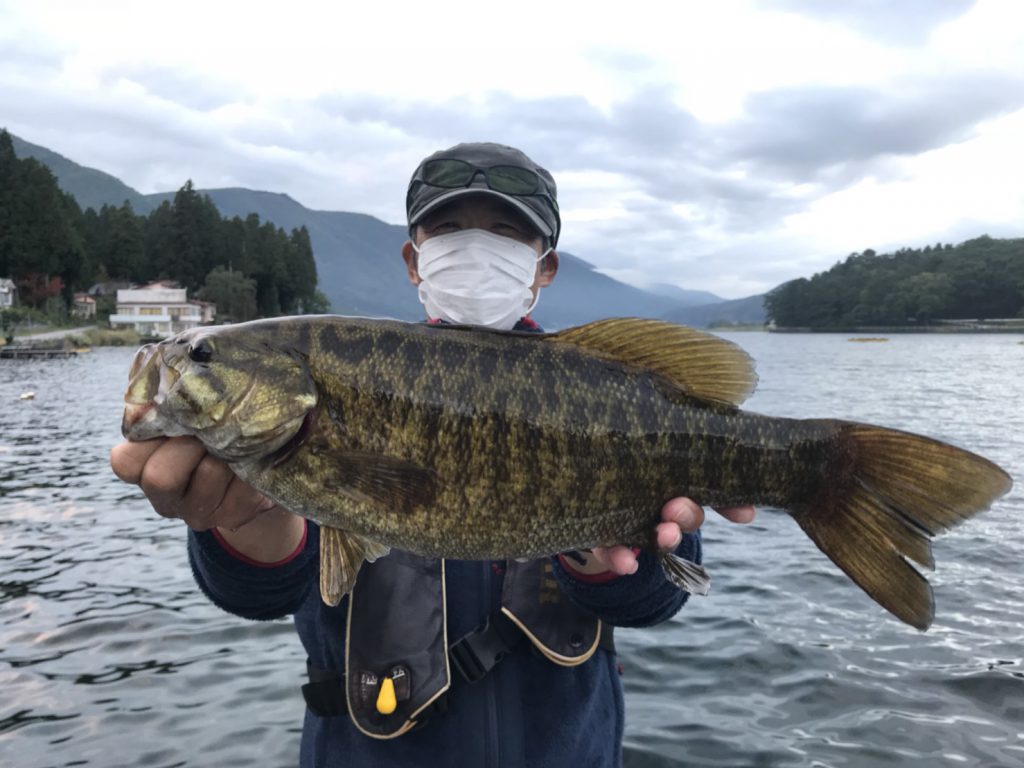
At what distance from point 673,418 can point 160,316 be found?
108m

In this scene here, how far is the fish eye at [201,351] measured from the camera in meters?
2.73

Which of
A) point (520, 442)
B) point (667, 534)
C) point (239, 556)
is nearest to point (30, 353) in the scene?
point (239, 556)

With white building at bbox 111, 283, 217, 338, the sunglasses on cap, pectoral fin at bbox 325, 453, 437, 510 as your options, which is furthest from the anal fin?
white building at bbox 111, 283, 217, 338

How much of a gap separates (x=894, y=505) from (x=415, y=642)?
7.02ft

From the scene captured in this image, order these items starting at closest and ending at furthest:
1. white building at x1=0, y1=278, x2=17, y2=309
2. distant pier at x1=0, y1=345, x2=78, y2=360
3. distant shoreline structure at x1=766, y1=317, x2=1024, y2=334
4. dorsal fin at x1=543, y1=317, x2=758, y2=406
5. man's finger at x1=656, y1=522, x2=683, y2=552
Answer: man's finger at x1=656, y1=522, x2=683, y2=552, dorsal fin at x1=543, y1=317, x2=758, y2=406, distant pier at x1=0, y1=345, x2=78, y2=360, white building at x1=0, y1=278, x2=17, y2=309, distant shoreline structure at x1=766, y1=317, x2=1024, y2=334

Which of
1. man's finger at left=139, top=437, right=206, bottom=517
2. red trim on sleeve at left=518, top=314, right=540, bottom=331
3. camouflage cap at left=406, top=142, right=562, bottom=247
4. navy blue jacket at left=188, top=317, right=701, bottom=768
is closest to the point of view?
man's finger at left=139, top=437, right=206, bottom=517

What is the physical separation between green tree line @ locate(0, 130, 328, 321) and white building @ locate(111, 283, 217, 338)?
17.4ft

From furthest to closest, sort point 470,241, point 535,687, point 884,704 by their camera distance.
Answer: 1. point 884,704
2. point 470,241
3. point 535,687

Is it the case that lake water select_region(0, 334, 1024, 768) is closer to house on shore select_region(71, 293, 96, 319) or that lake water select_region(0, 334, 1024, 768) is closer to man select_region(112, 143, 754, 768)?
man select_region(112, 143, 754, 768)

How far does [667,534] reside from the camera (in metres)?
2.88

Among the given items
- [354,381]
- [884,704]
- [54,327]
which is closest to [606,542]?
[354,381]

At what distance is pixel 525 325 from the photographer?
452 centimetres

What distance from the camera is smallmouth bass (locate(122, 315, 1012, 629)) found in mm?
2715

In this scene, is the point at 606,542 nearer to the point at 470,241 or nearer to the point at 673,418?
the point at 673,418
